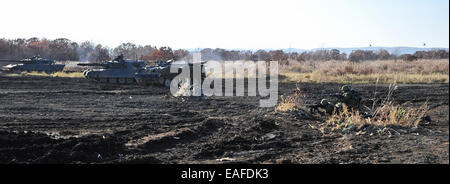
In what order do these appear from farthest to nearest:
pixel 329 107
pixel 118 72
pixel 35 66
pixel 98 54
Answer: pixel 98 54, pixel 35 66, pixel 118 72, pixel 329 107

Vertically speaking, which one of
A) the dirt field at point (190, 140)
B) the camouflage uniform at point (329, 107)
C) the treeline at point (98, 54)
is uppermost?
the treeline at point (98, 54)

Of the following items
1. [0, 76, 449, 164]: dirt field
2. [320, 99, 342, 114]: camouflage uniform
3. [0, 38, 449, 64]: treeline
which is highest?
[0, 38, 449, 64]: treeline

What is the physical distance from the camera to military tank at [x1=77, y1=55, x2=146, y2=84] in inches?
1071

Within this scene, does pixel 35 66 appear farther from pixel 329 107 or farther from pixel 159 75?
pixel 329 107

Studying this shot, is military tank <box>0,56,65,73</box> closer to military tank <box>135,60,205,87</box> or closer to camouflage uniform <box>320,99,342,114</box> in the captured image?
military tank <box>135,60,205,87</box>

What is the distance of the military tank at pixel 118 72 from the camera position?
27.2 m

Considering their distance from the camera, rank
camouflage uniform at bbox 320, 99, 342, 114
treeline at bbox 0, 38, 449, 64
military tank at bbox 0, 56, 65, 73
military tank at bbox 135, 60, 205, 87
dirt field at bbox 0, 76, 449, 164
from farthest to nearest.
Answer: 1. treeline at bbox 0, 38, 449, 64
2. military tank at bbox 0, 56, 65, 73
3. military tank at bbox 135, 60, 205, 87
4. camouflage uniform at bbox 320, 99, 342, 114
5. dirt field at bbox 0, 76, 449, 164

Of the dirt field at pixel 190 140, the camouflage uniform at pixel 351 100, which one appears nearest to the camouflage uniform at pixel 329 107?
the camouflage uniform at pixel 351 100

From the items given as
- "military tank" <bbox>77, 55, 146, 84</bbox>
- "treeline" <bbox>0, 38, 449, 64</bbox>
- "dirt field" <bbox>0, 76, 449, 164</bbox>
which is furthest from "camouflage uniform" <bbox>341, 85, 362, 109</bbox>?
"treeline" <bbox>0, 38, 449, 64</bbox>

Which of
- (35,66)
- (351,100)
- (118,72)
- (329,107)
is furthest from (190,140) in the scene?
(35,66)

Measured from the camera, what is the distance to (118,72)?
90.1 ft

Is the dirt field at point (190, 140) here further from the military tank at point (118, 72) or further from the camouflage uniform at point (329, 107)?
Result: the military tank at point (118, 72)
